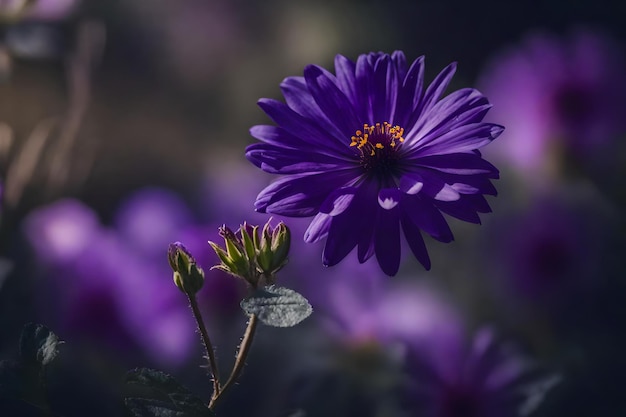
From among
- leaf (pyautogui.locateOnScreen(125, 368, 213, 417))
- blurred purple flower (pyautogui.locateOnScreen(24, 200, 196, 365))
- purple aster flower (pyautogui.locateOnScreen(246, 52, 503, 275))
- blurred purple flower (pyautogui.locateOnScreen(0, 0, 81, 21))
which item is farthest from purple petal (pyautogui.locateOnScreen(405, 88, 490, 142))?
blurred purple flower (pyautogui.locateOnScreen(0, 0, 81, 21))

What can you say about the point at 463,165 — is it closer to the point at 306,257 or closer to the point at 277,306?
the point at 277,306

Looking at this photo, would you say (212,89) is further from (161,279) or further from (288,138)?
(288,138)

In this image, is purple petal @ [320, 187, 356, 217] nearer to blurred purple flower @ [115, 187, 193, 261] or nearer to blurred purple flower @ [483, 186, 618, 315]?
blurred purple flower @ [115, 187, 193, 261]

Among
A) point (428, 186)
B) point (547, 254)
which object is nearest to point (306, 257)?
point (547, 254)

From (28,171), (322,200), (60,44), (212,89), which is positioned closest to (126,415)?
(322,200)

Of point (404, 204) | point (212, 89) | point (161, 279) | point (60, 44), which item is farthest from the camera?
point (212, 89)

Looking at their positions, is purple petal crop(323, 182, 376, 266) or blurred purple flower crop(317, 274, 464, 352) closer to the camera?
purple petal crop(323, 182, 376, 266)
